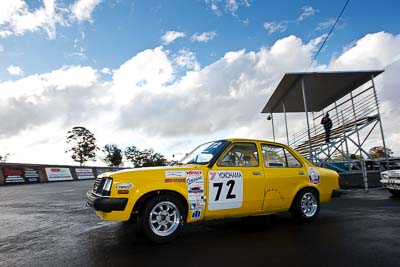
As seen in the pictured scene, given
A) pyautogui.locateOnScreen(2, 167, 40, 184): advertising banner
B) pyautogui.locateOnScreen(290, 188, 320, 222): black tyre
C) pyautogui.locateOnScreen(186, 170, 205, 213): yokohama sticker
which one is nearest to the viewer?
pyautogui.locateOnScreen(186, 170, 205, 213): yokohama sticker

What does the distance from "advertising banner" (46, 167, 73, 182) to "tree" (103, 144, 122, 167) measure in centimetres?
4831

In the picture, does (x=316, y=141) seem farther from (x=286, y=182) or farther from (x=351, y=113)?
(x=286, y=182)

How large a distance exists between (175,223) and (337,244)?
96.0 inches

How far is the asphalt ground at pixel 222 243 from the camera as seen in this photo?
340cm

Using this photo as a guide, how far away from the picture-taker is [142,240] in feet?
14.3

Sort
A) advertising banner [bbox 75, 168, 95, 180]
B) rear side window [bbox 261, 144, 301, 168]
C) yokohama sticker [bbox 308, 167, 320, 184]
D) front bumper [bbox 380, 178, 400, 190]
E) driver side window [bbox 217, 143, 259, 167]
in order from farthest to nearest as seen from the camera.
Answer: advertising banner [bbox 75, 168, 95, 180], front bumper [bbox 380, 178, 400, 190], yokohama sticker [bbox 308, 167, 320, 184], rear side window [bbox 261, 144, 301, 168], driver side window [bbox 217, 143, 259, 167]

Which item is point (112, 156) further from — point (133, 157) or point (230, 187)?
point (230, 187)

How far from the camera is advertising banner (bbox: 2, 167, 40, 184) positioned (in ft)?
84.6

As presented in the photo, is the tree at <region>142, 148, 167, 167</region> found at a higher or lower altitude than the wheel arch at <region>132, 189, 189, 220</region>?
higher

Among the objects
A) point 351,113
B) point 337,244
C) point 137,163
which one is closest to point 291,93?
point 351,113

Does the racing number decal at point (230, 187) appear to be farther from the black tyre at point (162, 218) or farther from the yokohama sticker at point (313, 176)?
the yokohama sticker at point (313, 176)

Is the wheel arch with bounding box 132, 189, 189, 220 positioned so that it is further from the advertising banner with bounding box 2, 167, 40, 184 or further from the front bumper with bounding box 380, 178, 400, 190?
the advertising banner with bounding box 2, 167, 40, 184

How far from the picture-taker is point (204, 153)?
16.8 ft

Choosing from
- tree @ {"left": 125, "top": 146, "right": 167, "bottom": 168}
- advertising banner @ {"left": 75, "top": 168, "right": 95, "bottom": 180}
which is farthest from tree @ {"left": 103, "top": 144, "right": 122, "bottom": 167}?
advertising banner @ {"left": 75, "top": 168, "right": 95, "bottom": 180}
